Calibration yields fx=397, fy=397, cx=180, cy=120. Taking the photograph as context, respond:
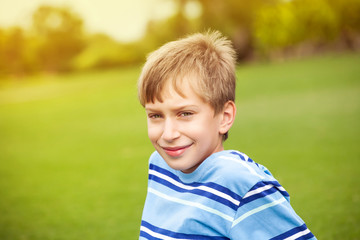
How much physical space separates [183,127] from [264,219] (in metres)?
0.48

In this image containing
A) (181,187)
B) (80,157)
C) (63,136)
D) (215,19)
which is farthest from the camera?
(215,19)

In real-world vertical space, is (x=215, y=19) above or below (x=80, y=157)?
above

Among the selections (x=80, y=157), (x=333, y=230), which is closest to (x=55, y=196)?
(x=80, y=157)

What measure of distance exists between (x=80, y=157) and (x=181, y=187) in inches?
196

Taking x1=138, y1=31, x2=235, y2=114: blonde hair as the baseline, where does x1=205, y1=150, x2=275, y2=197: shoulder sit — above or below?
below

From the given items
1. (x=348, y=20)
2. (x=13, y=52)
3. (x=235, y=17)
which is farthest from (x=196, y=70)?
(x=235, y=17)

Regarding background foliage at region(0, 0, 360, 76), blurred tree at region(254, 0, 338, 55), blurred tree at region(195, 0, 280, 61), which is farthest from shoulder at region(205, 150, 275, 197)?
blurred tree at region(195, 0, 280, 61)

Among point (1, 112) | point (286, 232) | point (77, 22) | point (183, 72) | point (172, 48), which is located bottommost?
point (286, 232)

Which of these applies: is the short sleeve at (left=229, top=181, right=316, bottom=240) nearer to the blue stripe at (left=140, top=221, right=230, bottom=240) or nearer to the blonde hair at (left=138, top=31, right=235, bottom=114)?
the blue stripe at (left=140, top=221, right=230, bottom=240)

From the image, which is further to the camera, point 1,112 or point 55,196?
point 1,112

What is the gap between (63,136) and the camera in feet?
27.5

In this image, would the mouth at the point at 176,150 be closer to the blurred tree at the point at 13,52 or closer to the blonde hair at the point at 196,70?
the blonde hair at the point at 196,70

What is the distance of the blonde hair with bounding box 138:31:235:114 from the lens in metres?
1.65

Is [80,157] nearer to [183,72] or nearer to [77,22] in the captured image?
[183,72]
